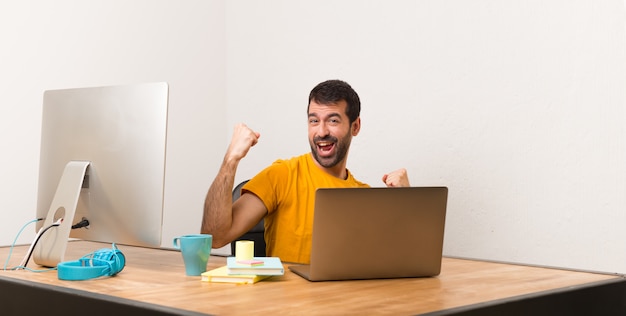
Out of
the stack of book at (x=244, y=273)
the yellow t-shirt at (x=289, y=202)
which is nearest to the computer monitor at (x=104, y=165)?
the stack of book at (x=244, y=273)

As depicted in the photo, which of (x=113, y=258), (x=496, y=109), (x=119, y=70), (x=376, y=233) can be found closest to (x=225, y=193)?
(x=113, y=258)

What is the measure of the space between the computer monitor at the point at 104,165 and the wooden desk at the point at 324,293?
127 millimetres

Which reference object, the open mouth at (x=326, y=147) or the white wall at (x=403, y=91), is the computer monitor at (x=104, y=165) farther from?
the white wall at (x=403, y=91)

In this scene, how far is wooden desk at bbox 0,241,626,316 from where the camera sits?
1.28 metres

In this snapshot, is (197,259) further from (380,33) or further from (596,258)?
(380,33)

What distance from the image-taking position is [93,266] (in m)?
1.68

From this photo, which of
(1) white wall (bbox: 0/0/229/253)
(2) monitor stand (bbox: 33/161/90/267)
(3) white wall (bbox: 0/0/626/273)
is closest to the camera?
(2) monitor stand (bbox: 33/161/90/267)

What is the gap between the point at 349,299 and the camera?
1.35m

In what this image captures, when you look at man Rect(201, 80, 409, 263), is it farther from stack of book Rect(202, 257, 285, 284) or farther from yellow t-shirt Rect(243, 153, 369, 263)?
stack of book Rect(202, 257, 285, 284)

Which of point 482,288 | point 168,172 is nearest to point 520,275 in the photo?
point 482,288

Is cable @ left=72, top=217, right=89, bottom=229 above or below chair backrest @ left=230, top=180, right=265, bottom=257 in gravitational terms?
above

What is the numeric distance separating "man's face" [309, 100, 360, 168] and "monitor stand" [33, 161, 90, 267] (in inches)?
32.1

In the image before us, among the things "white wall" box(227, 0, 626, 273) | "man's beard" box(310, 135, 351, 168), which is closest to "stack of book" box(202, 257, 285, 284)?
"man's beard" box(310, 135, 351, 168)

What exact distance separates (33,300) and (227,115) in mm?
2553
